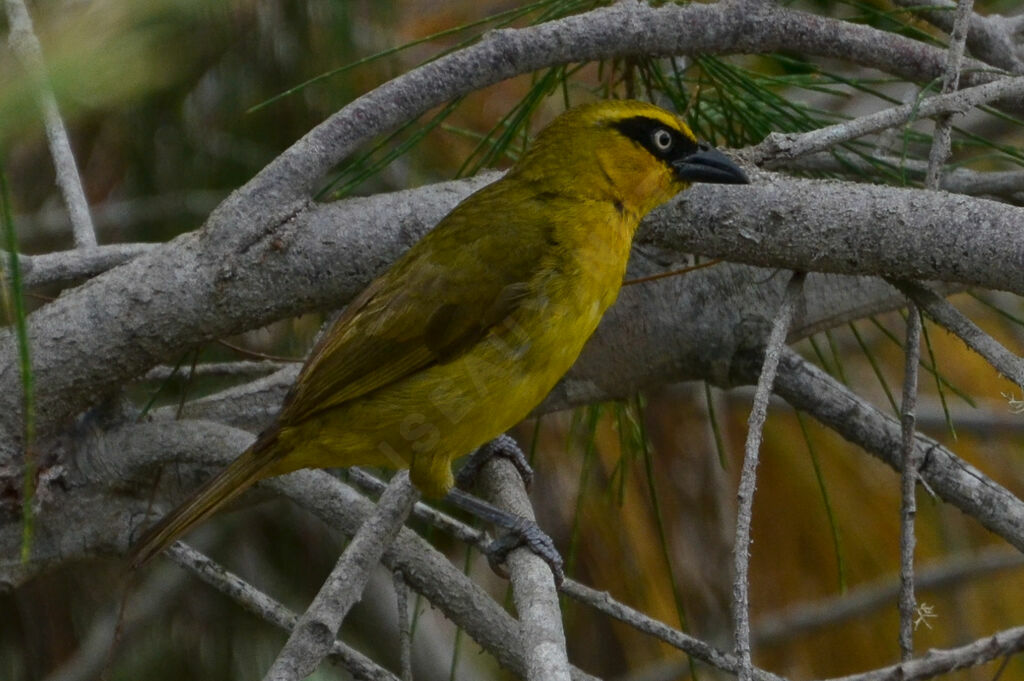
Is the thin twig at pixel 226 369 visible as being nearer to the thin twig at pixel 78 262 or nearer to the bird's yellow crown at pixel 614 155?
the thin twig at pixel 78 262

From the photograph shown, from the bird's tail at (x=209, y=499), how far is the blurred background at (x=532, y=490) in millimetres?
916

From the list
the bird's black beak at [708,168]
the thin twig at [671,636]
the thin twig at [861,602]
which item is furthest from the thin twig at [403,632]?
the thin twig at [861,602]

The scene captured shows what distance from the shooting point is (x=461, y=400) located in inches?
110

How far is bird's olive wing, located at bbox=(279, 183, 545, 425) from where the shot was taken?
284 centimetres

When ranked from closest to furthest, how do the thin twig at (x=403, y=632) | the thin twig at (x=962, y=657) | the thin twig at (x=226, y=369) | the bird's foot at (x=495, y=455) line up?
the thin twig at (x=962, y=657) < the thin twig at (x=403, y=632) < the bird's foot at (x=495, y=455) < the thin twig at (x=226, y=369)

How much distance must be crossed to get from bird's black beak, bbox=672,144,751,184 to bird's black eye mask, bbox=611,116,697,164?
0.02 meters

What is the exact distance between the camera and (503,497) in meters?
2.82

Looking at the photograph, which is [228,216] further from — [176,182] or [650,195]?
[176,182]

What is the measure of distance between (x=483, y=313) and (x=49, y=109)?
5.77 ft

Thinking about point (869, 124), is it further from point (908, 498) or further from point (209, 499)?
point (209, 499)

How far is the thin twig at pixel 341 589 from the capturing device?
209cm

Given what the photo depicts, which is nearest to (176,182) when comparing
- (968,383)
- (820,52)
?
(820,52)

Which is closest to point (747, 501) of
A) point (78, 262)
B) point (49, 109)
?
point (49, 109)

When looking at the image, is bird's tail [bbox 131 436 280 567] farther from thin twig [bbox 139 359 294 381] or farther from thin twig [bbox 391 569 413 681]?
thin twig [bbox 139 359 294 381]
